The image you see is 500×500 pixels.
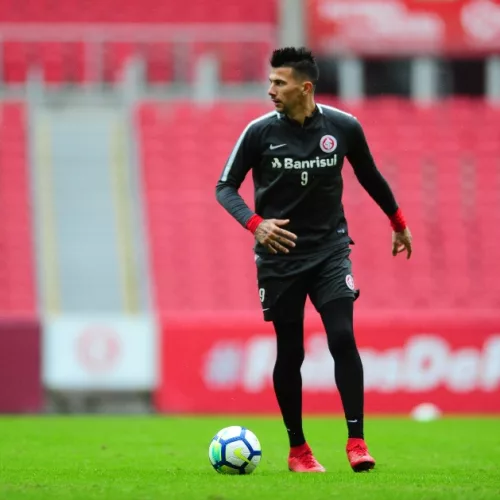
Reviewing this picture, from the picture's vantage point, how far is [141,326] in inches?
536

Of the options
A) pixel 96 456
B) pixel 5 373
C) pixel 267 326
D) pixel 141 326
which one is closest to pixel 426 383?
pixel 267 326

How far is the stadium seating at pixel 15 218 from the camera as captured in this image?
15.9m

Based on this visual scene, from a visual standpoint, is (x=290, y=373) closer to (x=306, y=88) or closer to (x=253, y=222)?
(x=253, y=222)

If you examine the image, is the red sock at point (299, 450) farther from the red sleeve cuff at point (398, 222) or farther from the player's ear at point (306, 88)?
the player's ear at point (306, 88)

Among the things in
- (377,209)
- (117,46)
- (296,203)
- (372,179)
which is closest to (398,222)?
(372,179)

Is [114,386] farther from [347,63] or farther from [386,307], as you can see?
[347,63]

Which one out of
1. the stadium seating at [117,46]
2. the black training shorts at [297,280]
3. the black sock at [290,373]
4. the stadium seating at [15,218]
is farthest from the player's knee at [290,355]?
the stadium seating at [117,46]

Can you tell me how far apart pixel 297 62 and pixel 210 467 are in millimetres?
2188

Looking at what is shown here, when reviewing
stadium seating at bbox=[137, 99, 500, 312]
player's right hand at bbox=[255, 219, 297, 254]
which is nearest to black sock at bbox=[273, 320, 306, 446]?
player's right hand at bbox=[255, 219, 297, 254]

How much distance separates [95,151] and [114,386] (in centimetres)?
550

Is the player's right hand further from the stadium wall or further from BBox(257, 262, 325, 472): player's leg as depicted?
the stadium wall

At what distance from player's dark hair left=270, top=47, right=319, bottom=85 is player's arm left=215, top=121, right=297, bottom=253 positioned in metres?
0.36

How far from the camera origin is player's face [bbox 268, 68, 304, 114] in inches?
256

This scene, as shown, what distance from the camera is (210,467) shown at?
689 cm
